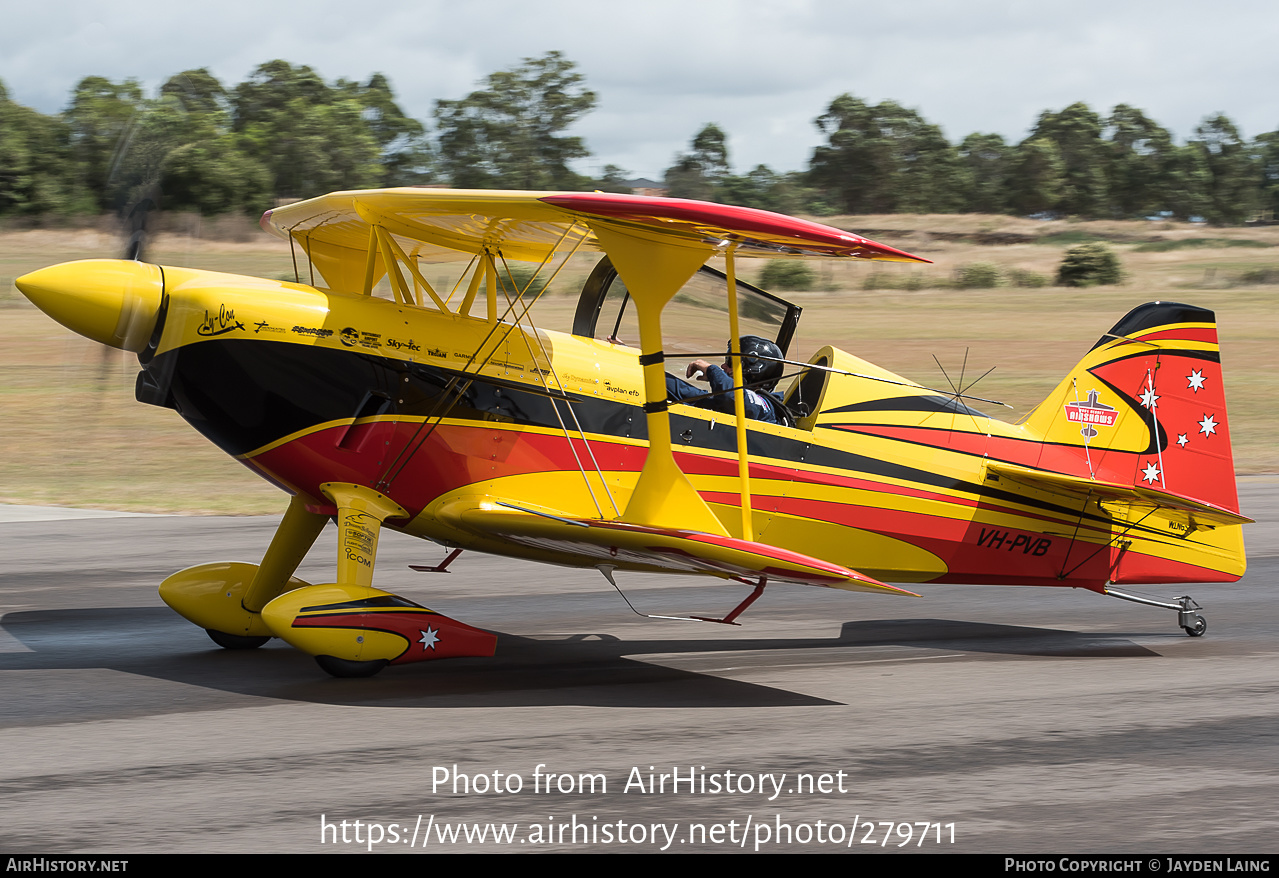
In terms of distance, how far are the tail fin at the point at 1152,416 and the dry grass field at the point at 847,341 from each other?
989mm

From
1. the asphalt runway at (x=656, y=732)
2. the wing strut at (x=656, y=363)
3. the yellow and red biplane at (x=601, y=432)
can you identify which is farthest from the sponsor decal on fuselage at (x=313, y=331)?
the asphalt runway at (x=656, y=732)

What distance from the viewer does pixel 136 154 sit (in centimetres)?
729

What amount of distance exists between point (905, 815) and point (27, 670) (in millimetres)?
5249

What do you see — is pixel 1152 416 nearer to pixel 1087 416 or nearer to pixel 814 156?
pixel 1087 416

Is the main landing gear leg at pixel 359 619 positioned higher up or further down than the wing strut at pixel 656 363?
further down

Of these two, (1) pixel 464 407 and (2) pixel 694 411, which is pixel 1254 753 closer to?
(2) pixel 694 411

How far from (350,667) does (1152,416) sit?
5.99 m

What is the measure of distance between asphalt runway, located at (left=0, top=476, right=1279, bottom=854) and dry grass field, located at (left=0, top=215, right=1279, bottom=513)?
6.23ft

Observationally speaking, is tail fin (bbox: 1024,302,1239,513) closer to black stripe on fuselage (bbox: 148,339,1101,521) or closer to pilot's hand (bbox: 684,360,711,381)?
pilot's hand (bbox: 684,360,711,381)

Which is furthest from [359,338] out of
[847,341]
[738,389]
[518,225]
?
[847,341]

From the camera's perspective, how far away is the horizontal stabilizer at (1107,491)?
25.0ft

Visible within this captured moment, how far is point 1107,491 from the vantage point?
8211 mm

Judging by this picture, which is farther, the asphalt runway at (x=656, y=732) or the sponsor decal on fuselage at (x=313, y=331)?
the sponsor decal on fuselage at (x=313, y=331)

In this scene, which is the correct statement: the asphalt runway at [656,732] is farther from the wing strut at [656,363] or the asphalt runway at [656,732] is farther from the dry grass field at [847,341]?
the dry grass field at [847,341]
